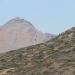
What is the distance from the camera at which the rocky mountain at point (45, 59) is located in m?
9.61

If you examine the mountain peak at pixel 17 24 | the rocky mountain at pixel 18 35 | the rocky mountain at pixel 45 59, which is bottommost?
the rocky mountain at pixel 45 59

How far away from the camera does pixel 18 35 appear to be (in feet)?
190

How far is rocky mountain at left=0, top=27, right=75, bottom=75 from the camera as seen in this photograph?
31.5 ft

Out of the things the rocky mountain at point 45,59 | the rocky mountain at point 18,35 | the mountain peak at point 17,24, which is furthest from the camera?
the mountain peak at point 17,24

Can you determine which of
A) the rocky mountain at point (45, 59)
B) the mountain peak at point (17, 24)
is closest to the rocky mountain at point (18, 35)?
the mountain peak at point (17, 24)

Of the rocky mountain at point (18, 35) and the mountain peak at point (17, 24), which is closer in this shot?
the rocky mountain at point (18, 35)

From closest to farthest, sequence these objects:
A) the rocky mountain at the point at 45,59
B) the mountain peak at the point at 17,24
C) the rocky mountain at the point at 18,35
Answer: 1. the rocky mountain at the point at 45,59
2. the rocky mountain at the point at 18,35
3. the mountain peak at the point at 17,24

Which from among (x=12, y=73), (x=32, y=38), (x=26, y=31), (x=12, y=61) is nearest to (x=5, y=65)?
(x=12, y=61)

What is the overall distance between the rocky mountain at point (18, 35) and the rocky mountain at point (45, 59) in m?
37.9

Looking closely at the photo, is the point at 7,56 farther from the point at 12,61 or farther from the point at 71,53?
the point at 71,53

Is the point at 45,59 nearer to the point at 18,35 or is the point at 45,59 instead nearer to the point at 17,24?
the point at 18,35

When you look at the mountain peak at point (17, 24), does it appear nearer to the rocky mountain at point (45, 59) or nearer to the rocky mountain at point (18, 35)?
the rocky mountain at point (18, 35)

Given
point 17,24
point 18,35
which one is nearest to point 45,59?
point 18,35

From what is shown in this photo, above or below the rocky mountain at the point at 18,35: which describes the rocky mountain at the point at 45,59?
below
